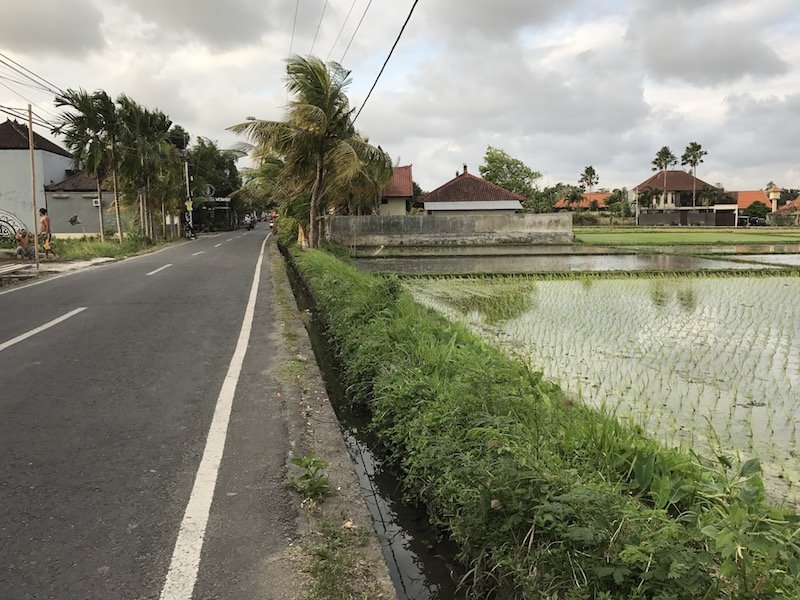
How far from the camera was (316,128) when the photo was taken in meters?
20.3

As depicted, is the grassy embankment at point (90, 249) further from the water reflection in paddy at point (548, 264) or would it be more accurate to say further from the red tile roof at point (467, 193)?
the red tile roof at point (467, 193)

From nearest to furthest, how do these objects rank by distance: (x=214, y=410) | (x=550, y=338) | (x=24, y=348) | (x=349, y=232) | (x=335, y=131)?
(x=214, y=410) → (x=24, y=348) → (x=550, y=338) → (x=335, y=131) → (x=349, y=232)

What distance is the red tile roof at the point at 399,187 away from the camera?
4178 cm

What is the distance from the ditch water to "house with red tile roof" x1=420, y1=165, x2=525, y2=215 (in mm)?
35897

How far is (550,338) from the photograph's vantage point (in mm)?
8320

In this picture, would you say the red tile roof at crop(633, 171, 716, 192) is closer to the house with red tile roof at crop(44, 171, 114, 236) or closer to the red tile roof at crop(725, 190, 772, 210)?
the red tile roof at crop(725, 190, 772, 210)

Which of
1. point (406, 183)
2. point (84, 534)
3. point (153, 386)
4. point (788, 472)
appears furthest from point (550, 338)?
point (406, 183)

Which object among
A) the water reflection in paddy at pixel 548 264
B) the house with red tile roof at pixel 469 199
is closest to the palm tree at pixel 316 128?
the water reflection in paddy at pixel 548 264

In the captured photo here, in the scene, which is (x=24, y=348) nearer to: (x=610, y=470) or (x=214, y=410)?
(x=214, y=410)

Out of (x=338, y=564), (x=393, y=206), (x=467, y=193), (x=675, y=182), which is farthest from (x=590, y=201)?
(x=338, y=564)

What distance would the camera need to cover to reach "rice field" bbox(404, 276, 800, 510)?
464 centimetres

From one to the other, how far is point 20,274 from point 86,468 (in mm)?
14583

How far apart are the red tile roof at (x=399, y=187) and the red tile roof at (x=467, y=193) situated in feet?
4.84

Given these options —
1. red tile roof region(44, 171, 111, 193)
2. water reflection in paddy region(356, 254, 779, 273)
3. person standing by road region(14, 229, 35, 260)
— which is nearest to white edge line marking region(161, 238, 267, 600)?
water reflection in paddy region(356, 254, 779, 273)
